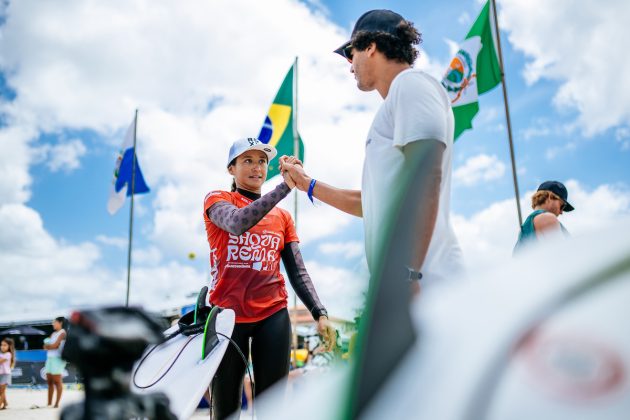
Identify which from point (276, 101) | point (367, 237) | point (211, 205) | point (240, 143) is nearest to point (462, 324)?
point (367, 237)

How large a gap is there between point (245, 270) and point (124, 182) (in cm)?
1177

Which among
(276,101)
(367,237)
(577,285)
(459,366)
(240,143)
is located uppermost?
(276,101)

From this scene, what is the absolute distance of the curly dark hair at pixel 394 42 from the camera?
6.40 feet

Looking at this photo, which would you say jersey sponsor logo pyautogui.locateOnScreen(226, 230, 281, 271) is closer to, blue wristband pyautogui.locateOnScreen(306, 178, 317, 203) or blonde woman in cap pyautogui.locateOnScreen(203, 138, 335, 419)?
blonde woman in cap pyautogui.locateOnScreen(203, 138, 335, 419)

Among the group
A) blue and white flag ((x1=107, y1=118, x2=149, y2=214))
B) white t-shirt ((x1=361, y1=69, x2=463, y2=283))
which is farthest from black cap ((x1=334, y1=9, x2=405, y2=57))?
blue and white flag ((x1=107, y1=118, x2=149, y2=214))

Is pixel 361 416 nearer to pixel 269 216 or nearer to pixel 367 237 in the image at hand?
pixel 367 237

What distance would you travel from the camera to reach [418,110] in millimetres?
1605

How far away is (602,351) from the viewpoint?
609mm

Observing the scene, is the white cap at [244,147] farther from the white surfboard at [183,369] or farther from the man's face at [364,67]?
the man's face at [364,67]

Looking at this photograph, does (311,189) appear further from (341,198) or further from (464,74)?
(464,74)

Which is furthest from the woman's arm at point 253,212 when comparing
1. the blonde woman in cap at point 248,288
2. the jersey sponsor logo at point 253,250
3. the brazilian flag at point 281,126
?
the brazilian flag at point 281,126

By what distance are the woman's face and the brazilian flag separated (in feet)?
26.8

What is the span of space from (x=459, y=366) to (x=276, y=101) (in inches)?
462

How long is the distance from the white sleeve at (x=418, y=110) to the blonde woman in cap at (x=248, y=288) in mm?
970
